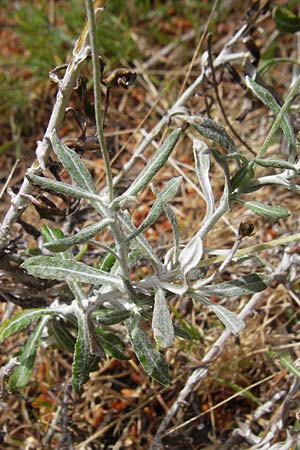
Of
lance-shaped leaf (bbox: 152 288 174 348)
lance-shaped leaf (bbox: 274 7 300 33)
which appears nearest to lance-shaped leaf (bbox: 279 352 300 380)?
lance-shaped leaf (bbox: 152 288 174 348)

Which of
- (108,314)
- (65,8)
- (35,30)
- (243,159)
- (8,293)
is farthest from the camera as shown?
(65,8)

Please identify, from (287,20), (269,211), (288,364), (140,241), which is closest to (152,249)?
(140,241)

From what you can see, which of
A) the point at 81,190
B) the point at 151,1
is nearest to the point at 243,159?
the point at 81,190

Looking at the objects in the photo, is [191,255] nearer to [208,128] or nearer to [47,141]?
[208,128]

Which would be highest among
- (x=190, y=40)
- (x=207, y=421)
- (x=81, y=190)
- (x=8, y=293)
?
(x=81, y=190)

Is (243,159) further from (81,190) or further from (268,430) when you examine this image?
(268,430)

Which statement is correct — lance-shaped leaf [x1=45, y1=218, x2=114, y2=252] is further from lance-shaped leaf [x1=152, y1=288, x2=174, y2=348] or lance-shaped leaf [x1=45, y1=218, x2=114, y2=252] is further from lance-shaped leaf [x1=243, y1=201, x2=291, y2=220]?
lance-shaped leaf [x1=243, y1=201, x2=291, y2=220]

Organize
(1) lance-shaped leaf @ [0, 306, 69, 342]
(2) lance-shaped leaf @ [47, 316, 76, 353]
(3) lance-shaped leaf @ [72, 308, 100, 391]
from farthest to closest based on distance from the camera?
(2) lance-shaped leaf @ [47, 316, 76, 353] → (1) lance-shaped leaf @ [0, 306, 69, 342] → (3) lance-shaped leaf @ [72, 308, 100, 391]

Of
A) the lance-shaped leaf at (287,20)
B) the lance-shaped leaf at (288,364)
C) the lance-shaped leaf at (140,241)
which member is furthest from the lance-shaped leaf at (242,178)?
the lance-shaped leaf at (287,20)
